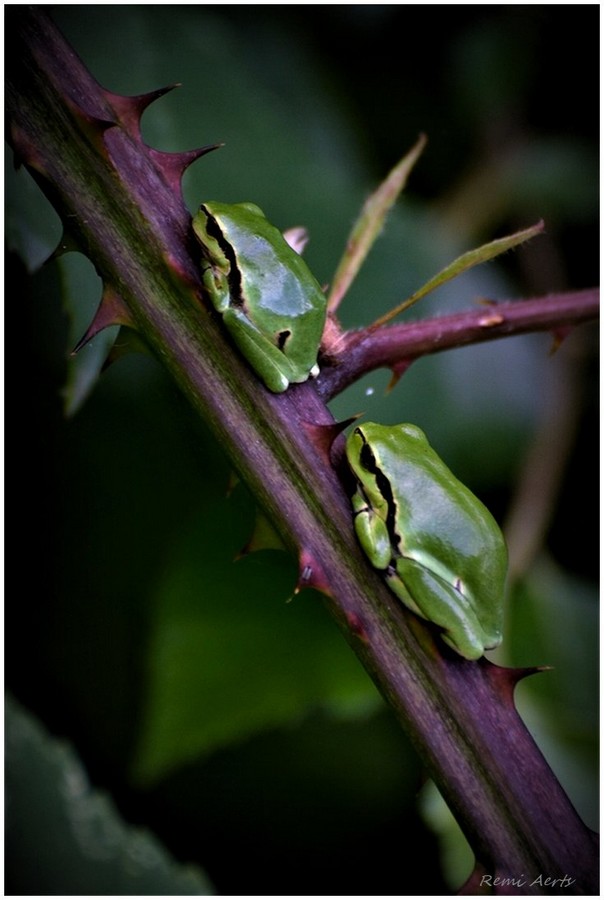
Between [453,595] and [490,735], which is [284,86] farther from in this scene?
[490,735]

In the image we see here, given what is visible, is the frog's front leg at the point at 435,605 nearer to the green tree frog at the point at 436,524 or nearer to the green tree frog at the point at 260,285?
the green tree frog at the point at 436,524

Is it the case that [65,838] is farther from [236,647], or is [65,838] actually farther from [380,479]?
[380,479]

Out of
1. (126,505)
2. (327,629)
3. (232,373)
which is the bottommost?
(327,629)

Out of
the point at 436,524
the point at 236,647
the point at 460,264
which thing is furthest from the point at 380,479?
the point at 236,647

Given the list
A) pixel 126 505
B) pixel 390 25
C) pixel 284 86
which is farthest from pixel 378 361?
pixel 390 25

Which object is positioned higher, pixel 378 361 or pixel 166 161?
pixel 166 161
